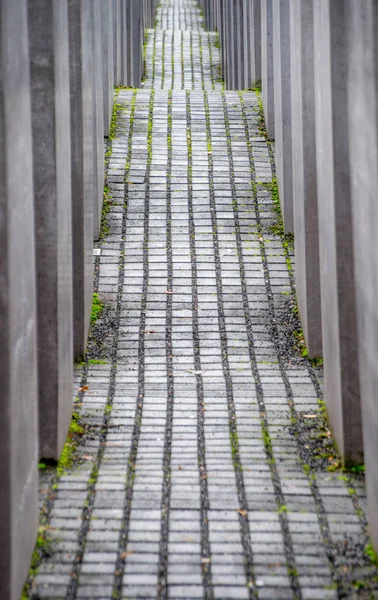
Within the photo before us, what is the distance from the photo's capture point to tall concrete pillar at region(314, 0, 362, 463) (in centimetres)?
579

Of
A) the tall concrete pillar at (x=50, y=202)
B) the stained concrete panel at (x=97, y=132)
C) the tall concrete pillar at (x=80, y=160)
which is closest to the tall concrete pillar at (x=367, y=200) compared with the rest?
the tall concrete pillar at (x=50, y=202)

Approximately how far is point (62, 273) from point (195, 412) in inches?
61.7

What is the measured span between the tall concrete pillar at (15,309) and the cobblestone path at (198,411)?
0.47 meters

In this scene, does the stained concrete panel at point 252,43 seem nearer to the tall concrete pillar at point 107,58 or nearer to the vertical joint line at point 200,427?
the tall concrete pillar at point 107,58

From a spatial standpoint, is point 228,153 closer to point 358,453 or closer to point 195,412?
point 195,412

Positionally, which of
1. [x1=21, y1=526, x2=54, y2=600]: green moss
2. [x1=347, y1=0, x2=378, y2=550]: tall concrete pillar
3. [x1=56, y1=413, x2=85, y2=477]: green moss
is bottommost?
[x1=21, y1=526, x2=54, y2=600]: green moss

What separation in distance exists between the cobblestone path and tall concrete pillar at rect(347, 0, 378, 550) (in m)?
0.63

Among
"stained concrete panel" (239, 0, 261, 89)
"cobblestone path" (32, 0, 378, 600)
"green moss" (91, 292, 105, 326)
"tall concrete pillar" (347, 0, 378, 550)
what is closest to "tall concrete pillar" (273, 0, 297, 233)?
"cobblestone path" (32, 0, 378, 600)

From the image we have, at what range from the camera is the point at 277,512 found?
5484 mm

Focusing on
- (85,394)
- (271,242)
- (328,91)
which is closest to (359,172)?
(328,91)

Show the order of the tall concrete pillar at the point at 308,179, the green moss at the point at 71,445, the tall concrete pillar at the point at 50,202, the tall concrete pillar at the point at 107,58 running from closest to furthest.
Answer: the tall concrete pillar at the point at 50,202 < the green moss at the point at 71,445 < the tall concrete pillar at the point at 308,179 < the tall concrete pillar at the point at 107,58

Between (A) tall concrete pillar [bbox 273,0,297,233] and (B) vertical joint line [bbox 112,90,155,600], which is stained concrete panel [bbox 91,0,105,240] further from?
Result: (A) tall concrete pillar [bbox 273,0,297,233]

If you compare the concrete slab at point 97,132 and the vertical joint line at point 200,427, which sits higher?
the concrete slab at point 97,132

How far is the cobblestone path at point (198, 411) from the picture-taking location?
4906 mm
